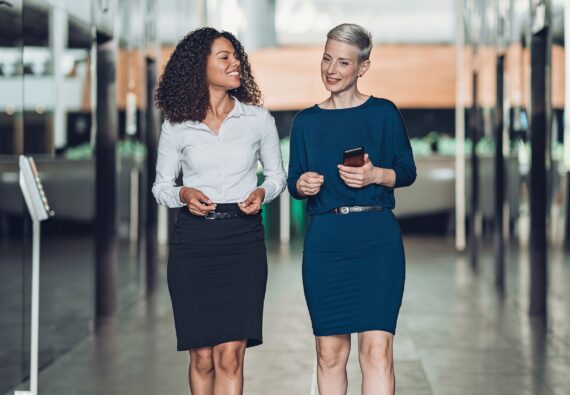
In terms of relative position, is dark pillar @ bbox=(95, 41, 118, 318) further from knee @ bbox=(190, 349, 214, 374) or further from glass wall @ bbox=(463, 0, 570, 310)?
knee @ bbox=(190, 349, 214, 374)

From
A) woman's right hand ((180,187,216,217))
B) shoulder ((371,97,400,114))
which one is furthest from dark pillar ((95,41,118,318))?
shoulder ((371,97,400,114))

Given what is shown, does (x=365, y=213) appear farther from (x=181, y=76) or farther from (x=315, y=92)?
(x=315, y=92)

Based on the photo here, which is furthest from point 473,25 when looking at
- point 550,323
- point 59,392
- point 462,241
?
point 59,392

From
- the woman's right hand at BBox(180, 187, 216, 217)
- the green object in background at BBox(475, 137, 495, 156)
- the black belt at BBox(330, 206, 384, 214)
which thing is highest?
the green object in background at BBox(475, 137, 495, 156)

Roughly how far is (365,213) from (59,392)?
8.21 feet

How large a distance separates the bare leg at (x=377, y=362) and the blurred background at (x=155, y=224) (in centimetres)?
180

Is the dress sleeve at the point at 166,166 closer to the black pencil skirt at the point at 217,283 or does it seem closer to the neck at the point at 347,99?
the black pencil skirt at the point at 217,283

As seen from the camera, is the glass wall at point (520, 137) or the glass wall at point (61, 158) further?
the glass wall at point (520, 137)

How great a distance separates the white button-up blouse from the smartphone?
0.36m

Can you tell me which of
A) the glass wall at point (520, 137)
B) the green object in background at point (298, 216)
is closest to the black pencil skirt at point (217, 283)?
the glass wall at point (520, 137)

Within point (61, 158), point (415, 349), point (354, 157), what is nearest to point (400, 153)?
point (354, 157)

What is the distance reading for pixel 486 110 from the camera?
41.2 feet

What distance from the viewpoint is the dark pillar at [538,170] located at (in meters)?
8.48

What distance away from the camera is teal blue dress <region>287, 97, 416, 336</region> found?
4.04m
